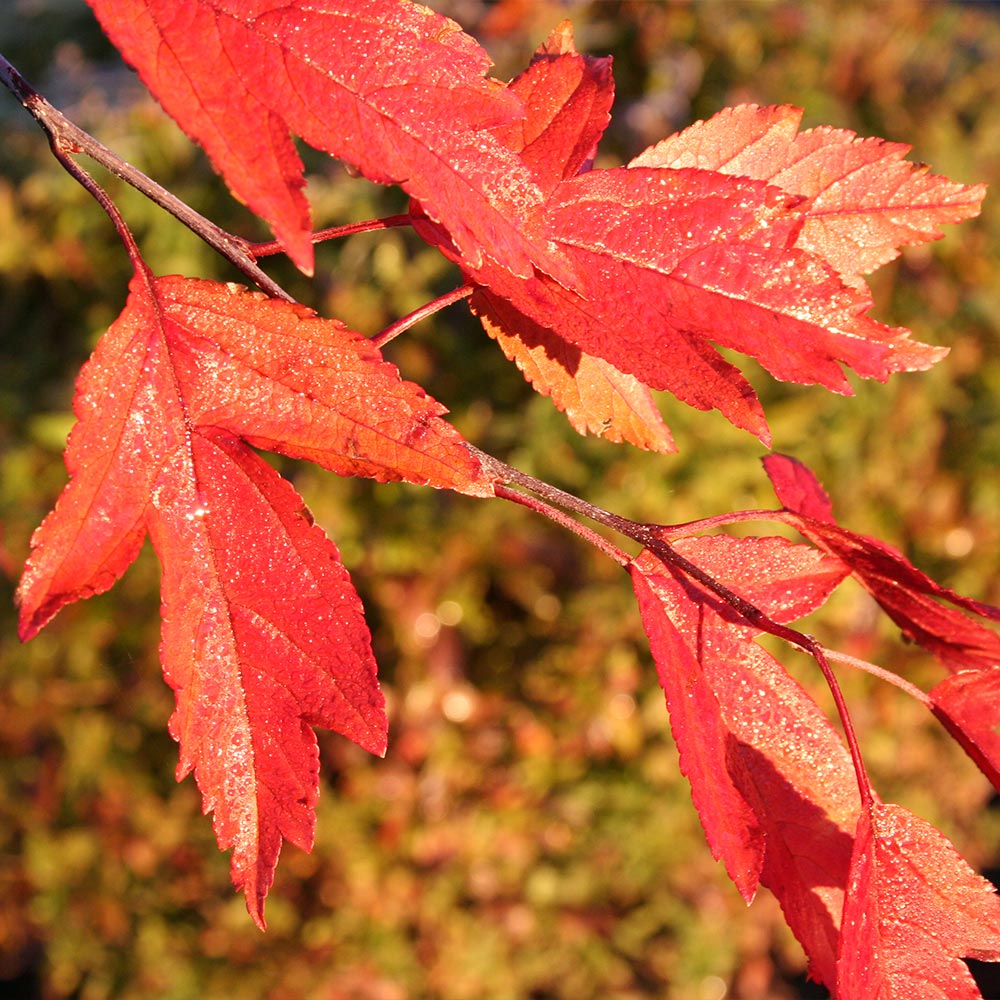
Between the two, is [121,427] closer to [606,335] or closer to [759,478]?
[606,335]

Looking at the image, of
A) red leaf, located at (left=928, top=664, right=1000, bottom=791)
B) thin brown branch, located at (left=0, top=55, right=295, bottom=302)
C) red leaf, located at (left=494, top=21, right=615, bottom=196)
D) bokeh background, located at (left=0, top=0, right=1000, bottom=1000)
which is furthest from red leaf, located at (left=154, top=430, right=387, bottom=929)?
bokeh background, located at (left=0, top=0, right=1000, bottom=1000)

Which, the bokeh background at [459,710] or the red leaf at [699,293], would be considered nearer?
the red leaf at [699,293]

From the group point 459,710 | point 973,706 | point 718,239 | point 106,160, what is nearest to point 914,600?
point 973,706

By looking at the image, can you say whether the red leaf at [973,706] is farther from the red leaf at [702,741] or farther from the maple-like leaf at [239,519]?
the maple-like leaf at [239,519]

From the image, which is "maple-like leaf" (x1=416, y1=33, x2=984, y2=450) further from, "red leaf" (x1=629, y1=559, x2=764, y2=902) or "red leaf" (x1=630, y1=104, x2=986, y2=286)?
"red leaf" (x1=629, y1=559, x2=764, y2=902)

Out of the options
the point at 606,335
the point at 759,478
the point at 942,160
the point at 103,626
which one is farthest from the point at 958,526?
the point at 606,335

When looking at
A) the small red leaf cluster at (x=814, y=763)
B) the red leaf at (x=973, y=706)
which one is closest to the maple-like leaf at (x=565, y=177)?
the small red leaf cluster at (x=814, y=763)
